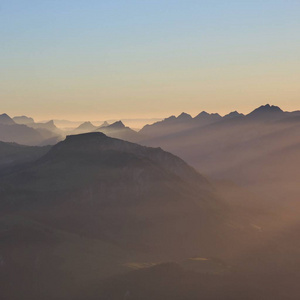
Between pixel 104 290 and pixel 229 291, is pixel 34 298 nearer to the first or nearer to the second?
pixel 104 290

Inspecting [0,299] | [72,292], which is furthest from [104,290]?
[0,299]

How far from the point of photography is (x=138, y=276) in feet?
653

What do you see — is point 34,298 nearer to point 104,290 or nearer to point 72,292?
point 72,292

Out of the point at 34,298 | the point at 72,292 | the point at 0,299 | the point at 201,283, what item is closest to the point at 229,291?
the point at 201,283

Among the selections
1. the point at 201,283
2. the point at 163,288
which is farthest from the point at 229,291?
the point at 163,288

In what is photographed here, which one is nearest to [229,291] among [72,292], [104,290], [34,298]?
[104,290]

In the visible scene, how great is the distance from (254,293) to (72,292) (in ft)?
242

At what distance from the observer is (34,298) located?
650ft

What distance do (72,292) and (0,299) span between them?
29385 mm

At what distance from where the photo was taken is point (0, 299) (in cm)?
19900

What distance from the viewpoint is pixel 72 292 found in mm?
198750

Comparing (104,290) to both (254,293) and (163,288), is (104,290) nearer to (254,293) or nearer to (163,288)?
(163,288)

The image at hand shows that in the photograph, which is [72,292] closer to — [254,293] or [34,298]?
[34,298]

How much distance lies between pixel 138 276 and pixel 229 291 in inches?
1444
